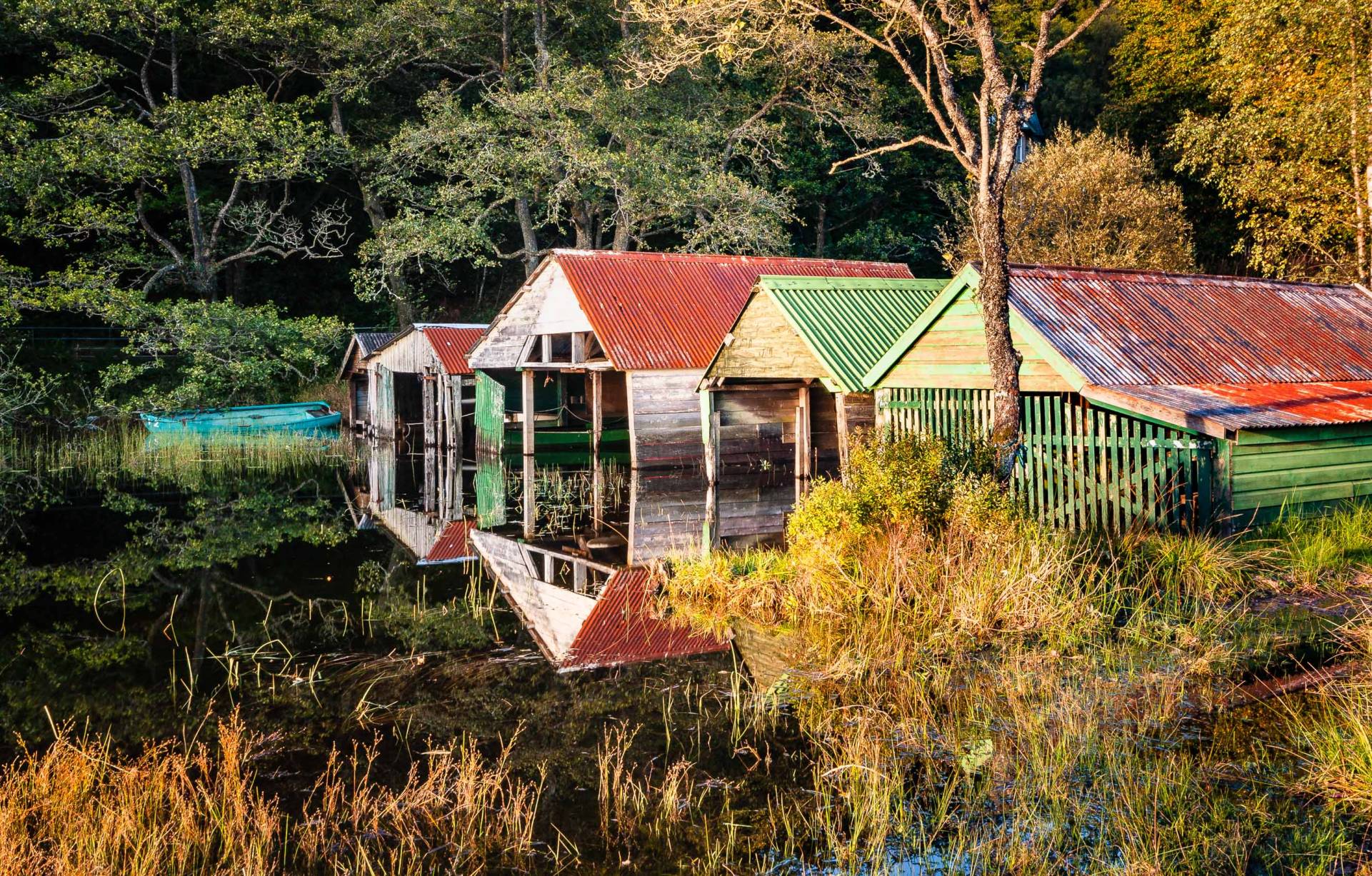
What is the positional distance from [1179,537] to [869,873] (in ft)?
22.7

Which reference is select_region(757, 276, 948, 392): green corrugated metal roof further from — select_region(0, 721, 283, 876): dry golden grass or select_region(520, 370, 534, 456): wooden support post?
select_region(0, 721, 283, 876): dry golden grass

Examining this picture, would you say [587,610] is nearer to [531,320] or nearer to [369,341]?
[531,320]

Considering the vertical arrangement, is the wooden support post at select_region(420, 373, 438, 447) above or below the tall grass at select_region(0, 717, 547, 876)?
above

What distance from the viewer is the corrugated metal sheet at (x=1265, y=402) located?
11461mm

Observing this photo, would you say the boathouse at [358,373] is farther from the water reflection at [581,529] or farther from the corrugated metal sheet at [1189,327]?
the corrugated metal sheet at [1189,327]

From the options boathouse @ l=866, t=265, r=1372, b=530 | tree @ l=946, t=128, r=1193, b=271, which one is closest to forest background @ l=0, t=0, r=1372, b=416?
tree @ l=946, t=128, r=1193, b=271

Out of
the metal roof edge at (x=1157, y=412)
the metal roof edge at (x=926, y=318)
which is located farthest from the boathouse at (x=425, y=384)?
the metal roof edge at (x=1157, y=412)

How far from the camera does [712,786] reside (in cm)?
637

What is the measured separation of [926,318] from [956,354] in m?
0.68

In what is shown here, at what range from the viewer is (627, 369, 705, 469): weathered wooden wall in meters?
23.5

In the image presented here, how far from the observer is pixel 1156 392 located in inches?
482

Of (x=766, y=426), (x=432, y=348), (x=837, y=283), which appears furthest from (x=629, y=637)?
(x=432, y=348)

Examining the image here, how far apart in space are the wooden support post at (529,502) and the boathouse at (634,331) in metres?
2.32

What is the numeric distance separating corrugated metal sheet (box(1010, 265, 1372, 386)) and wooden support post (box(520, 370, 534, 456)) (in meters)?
15.3
